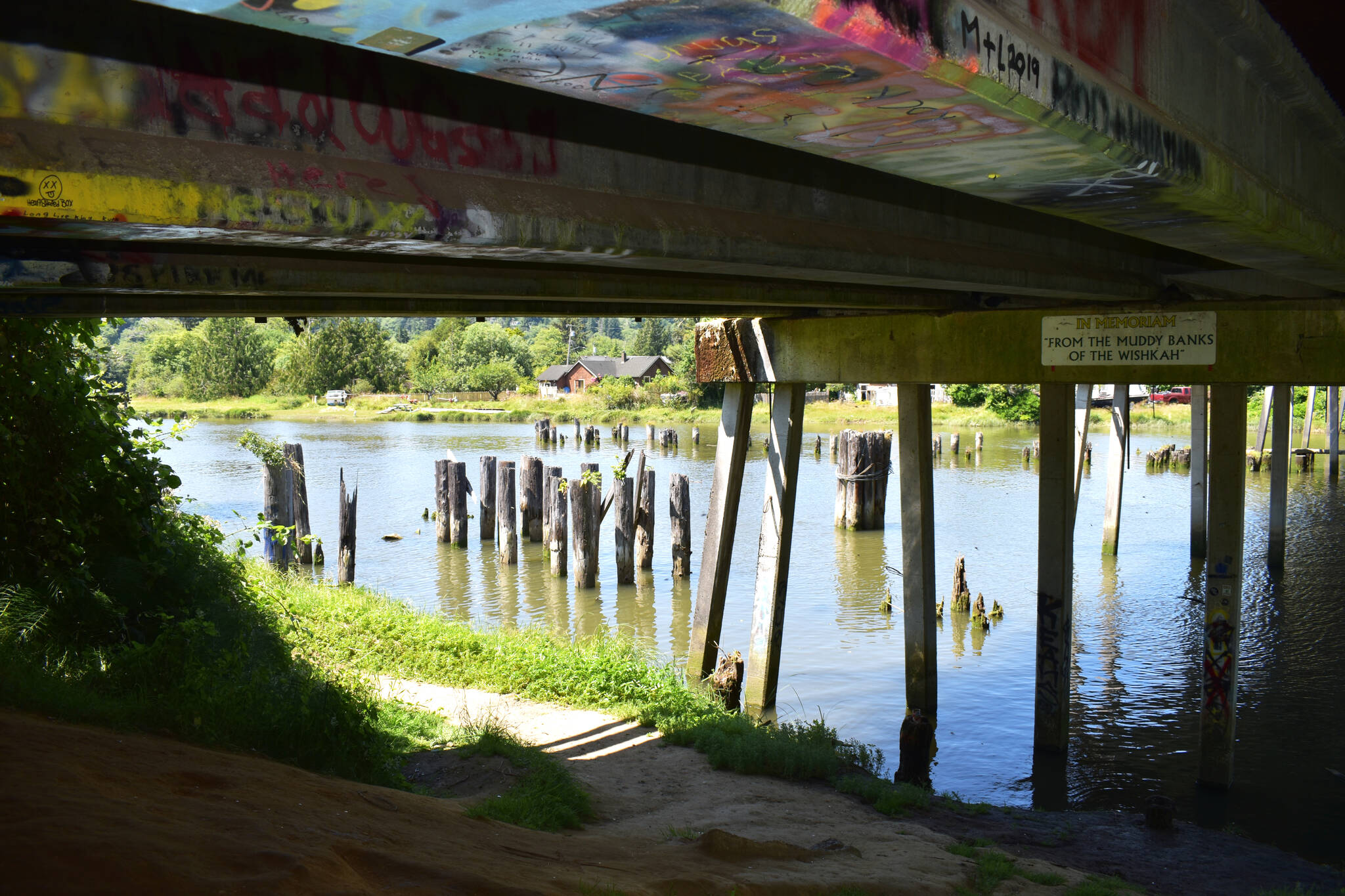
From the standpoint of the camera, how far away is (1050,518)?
9.15 metres

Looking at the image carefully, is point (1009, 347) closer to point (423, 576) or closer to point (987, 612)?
point (987, 612)

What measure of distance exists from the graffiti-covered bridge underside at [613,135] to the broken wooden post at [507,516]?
512 inches

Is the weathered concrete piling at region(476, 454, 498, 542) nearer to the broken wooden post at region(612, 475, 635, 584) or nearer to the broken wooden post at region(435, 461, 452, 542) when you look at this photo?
the broken wooden post at region(435, 461, 452, 542)

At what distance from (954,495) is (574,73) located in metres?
26.6

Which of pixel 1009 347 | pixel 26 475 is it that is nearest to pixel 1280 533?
pixel 1009 347

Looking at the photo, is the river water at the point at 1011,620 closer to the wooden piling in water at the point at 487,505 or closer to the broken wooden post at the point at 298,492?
the wooden piling in water at the point at 487,505

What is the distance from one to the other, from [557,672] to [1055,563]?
15.7 ft

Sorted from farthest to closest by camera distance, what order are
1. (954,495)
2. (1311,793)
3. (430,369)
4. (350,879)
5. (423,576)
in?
(430,369), (954,495), (423,576), (1311,793), (350,879)

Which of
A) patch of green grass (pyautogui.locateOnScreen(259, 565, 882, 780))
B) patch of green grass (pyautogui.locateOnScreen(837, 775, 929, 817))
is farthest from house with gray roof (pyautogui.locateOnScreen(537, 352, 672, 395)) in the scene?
patch of green grass (pyautogui.locateOnScreen(837, 775, 929, 817))

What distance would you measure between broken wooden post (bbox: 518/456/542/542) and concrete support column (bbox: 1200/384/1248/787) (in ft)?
41.3

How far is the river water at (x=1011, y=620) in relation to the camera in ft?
30.6

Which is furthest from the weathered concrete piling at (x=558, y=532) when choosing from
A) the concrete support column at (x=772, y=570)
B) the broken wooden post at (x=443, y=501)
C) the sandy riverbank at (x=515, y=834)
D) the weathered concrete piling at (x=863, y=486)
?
the sandy riverbank at (x=515, y=834)

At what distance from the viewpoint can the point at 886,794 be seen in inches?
302

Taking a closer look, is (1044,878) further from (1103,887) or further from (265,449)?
(265,449)
